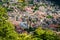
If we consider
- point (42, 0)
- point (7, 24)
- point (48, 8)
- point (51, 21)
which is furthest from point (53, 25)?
point (7, 24)

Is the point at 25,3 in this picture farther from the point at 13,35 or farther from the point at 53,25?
the point at 13,35

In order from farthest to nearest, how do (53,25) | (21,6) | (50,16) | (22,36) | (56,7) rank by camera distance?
(56,7), (21,6), (50,16), (53,25), (22,36)

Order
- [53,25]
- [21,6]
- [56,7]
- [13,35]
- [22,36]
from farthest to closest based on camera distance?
1. [56,7]
2. [21,6]
3. [53,25]
4. [22,36]
5. [13,35]

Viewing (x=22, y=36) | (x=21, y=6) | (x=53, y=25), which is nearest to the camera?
(x=22, y=36)

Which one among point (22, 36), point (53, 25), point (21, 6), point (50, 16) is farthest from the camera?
point (21, 6)

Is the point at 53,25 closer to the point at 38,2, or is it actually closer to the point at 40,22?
the point at 40,22

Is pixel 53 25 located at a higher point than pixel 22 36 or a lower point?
lower

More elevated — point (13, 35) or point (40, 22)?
point (13, 35)

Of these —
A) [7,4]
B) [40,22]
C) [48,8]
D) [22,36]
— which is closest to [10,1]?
[7,4]

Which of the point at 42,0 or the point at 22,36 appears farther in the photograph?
the point at 42,0
